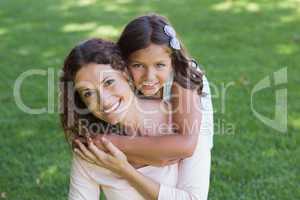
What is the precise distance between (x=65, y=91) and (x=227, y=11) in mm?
5015

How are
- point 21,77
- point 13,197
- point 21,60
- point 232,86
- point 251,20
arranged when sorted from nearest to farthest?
point 13,197, point 232,86, point 21,77, point 21,60, point 251,20

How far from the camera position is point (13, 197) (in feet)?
11.8

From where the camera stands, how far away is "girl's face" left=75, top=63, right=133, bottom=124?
6.86 ft

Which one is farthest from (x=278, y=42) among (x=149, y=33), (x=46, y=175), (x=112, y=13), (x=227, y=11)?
(x=149, y=33)

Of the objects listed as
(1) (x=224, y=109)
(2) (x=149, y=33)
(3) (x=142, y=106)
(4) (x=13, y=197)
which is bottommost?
(4) (x=13, y=197)

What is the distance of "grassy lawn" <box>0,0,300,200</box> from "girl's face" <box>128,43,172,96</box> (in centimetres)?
136

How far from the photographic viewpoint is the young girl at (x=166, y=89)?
2154 millimetres

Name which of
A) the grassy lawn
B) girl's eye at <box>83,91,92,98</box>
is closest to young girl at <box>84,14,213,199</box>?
girl's eye at <box>83,91,92,98</box>

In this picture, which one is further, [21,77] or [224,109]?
[21,77]

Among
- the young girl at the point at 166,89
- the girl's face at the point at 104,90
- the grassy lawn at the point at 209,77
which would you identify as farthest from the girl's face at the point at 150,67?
the grassy lawn at the point at 209,77

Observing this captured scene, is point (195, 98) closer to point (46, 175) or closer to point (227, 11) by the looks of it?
point (46, 175)

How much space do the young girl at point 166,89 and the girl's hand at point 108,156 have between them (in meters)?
0.03

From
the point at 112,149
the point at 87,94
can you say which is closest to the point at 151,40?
the point at 87,94

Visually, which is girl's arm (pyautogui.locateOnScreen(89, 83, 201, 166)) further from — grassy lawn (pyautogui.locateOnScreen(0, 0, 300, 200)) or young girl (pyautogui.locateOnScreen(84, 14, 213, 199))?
grassy lawn (pyautogui.locateOnScreen(0, 0, 300, 200))
